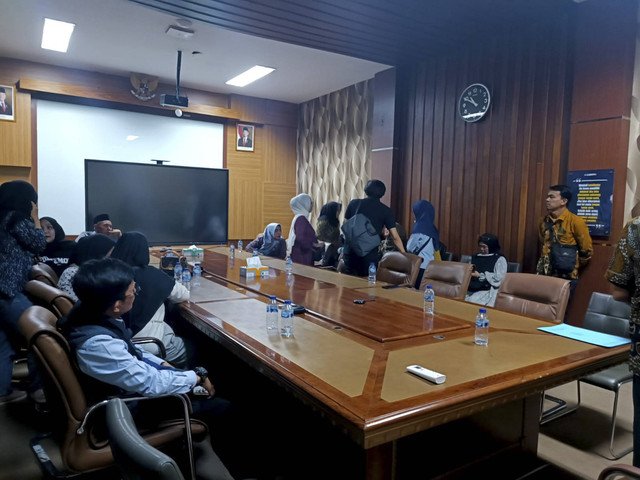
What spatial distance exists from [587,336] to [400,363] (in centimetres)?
102

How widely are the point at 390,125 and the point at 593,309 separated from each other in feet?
13.1

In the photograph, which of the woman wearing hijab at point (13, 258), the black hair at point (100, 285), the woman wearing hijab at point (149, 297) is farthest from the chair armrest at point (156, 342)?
the woman wearing hijab at point (13, 258)

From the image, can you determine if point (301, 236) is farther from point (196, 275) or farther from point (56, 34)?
point (56, 34)

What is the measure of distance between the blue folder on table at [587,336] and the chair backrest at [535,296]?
327 millimetres

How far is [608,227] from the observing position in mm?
4023

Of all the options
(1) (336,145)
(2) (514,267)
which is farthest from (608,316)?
(1) (336,145)

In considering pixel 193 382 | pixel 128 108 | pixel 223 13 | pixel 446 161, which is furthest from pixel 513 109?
pixel 128 108

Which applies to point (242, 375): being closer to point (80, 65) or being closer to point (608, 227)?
point (608, 227)

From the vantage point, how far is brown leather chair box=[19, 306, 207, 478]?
156 centimetres

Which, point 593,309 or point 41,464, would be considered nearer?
point 41,464

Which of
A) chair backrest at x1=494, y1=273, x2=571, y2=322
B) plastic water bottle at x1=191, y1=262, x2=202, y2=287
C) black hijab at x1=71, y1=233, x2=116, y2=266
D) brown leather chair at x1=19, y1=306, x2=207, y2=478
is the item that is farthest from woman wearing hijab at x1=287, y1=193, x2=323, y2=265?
brown leather chair at x1=19, y1=306, x2=207, y2=478

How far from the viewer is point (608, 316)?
9.40ft

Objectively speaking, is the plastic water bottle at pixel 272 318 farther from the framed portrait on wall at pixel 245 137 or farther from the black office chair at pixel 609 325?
the framed portrait on wall at pixel 245 137

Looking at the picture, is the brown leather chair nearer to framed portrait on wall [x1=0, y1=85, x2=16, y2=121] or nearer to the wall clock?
the wall clock
